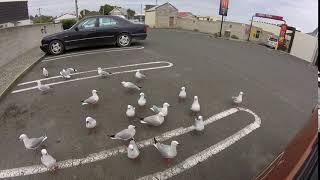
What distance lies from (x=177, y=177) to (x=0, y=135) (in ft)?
13.2

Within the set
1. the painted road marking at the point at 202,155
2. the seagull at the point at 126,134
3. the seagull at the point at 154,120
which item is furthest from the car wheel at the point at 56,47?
the painted road marking at the point at 202,155

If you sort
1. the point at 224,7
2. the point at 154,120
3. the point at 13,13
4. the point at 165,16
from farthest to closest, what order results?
the point at 165,16
the point at 224,7
the point at 13,13
the point at 154,120

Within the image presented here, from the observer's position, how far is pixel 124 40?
45.2 ft

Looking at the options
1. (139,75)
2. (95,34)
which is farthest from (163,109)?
(95,34)

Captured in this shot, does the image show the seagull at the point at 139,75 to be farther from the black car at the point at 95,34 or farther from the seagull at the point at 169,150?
the black car at the point at 95,34

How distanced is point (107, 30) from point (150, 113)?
24.2 ft

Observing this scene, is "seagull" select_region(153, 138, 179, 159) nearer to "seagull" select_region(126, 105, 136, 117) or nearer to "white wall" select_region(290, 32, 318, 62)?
"seagull" select_region(126, 105, 136, 117)

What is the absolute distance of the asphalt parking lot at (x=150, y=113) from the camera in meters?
5.05

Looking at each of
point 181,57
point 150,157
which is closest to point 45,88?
point 150,157

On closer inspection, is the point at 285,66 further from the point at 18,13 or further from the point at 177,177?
the point at 18,13

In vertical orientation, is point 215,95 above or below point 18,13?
below

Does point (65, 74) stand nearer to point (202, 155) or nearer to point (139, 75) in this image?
point (139, 75)

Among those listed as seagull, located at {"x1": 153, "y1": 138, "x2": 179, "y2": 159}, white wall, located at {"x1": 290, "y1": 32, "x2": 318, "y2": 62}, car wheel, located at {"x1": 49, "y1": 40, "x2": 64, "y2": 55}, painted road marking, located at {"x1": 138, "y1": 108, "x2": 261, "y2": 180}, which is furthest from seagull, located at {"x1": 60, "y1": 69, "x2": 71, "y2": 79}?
white wall, located at {"x1": 290, "y1": 32, "x2": 318, "y2": 62}

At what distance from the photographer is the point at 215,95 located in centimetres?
834
